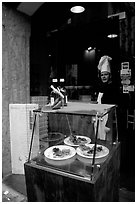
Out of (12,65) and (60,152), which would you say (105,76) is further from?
(12,65)

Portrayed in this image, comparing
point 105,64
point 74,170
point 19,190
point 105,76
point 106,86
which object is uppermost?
point 105,64

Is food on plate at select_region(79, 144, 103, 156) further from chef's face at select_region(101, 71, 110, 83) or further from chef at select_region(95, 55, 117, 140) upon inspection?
chef's face at select_region(101, 71, 110, 83)

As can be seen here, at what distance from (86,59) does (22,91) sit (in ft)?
3.59

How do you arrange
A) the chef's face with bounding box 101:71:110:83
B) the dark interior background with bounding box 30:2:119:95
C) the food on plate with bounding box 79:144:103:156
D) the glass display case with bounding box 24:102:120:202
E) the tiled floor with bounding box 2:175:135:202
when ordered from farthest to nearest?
the chef's face with bounding box 101:71:110:83
the dark interior background with bounding box 30:2:119:95
the tiled floor with bounding box 2:175:135:202
the food on plate with bounding box 79:144:103:156
the glass display case with bounding box 24:102:120:202

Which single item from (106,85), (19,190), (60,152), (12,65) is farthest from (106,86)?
(19,190)

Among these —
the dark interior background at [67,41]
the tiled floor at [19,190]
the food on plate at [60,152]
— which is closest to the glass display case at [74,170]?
the food on plate at [60,152]

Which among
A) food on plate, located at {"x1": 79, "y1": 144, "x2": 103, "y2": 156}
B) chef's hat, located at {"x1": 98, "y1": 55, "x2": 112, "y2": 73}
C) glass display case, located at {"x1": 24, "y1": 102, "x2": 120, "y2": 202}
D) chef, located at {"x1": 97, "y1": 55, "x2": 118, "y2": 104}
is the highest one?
chef's hat, located at {"x1": 98, "y1": 55, "x2": 112, "y2": 73}

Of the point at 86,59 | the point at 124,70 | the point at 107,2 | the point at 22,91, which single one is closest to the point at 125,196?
the point at 124,70

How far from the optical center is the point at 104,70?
198cm

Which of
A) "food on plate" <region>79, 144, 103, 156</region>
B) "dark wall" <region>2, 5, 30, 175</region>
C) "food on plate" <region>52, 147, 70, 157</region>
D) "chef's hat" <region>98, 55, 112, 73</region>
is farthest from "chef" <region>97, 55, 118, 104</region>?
"dark wall" <region>2, 5, 30, 175</region>

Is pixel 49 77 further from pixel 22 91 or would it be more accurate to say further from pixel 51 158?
pixel 51 158

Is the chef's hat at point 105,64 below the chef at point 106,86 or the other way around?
the other way around

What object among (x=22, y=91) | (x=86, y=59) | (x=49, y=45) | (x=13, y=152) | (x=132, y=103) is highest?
(x=49, y=45)

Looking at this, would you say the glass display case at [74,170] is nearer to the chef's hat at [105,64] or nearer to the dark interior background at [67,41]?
the chef's hat at [105,64]
